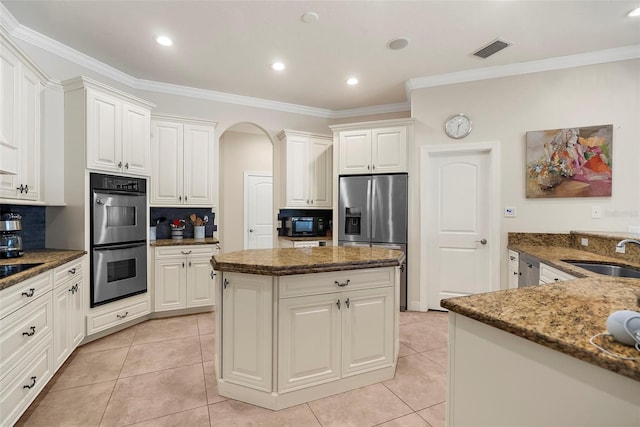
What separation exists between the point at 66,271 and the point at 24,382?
33.9 inches

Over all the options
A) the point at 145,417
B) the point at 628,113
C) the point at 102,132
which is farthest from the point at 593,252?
the point at 102,132

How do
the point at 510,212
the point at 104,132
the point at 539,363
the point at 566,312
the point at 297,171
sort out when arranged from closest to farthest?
the point at 539,363 < the point at 566,312 < the point at 104,132 < the point at 510,212 < the point at 297,171

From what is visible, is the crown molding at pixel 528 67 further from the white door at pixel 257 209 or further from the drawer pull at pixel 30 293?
the drawer pull at pixel 30 293

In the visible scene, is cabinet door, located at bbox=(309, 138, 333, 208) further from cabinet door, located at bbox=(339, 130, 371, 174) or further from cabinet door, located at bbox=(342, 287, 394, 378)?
cabinet door, located at bbox=(342, 287, 394, 378)

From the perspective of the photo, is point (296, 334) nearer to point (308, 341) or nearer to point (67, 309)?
point (308, 341)

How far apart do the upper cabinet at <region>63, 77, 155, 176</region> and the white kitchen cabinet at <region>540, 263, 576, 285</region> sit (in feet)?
12.8

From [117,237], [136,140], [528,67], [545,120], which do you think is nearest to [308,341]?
[117,237]

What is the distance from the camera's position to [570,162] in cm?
319

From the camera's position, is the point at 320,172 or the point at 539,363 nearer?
the point at 539,363

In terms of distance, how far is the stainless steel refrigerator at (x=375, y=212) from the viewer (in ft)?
12.4

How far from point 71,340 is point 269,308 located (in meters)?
1.87

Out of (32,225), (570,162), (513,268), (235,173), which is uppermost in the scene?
(235,173)

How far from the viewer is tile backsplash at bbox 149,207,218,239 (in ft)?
12.9

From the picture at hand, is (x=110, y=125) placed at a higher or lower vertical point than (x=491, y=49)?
lower
